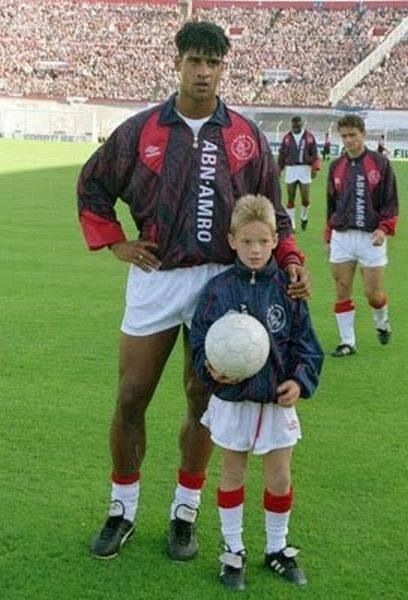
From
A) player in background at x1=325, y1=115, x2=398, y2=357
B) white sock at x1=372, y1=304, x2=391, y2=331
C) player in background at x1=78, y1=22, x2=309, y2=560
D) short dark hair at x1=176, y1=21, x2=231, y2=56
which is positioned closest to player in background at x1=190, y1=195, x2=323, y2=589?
player in background at x1=78, y1=22, x2=309, y2=560

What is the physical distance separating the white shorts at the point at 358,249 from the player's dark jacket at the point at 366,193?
6 centimetres

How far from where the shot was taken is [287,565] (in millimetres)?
4254

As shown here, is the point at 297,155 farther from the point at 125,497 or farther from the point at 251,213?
the point at 251,213

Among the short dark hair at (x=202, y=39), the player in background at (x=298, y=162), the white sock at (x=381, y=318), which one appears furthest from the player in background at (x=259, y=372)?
the player in background at (x=298, y=162)

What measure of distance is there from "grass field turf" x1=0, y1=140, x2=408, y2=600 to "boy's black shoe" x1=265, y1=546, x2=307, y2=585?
0.05 meters

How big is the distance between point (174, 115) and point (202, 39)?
0.34 meters

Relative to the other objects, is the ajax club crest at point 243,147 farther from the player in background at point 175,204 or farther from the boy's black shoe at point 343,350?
the boy's black shoe at point 343,350

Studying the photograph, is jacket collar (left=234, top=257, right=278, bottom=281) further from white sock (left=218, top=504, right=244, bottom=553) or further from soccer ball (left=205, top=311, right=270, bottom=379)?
white sock (left=218, top=504, right=244, bottom=553)

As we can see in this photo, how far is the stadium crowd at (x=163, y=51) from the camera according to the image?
193ft

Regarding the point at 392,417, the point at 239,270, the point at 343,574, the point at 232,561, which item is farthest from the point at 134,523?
the point at 392,417

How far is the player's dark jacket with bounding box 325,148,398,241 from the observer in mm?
8180

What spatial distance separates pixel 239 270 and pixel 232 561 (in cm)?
128

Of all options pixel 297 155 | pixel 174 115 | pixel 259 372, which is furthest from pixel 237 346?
pixel 297 155

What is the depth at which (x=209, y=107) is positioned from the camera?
13.7 ft
